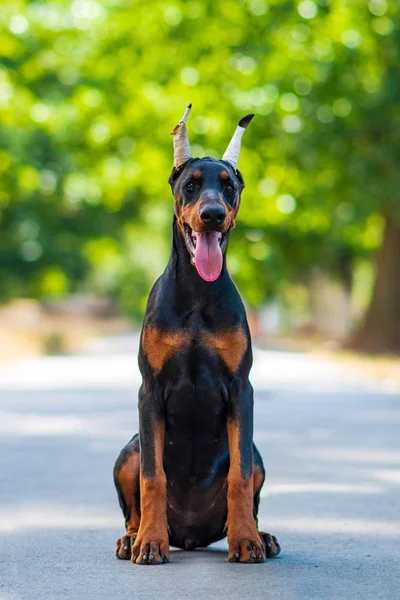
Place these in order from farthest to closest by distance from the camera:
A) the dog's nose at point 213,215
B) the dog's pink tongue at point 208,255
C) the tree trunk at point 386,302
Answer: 1. the tree trunk at point 386,302
2. the dog's pink tongue at point 208,255
3. the dog's nose at point 213,215

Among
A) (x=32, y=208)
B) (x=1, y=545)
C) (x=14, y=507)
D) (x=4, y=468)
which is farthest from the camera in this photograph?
(x=32, y=208)

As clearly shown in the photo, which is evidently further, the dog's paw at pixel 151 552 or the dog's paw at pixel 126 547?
the dog's paw at pixel 126 547

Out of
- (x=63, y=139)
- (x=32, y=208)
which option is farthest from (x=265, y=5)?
(x=32, y=208)

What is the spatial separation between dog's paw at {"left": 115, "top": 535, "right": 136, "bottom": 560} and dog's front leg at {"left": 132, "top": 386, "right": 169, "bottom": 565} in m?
0.16

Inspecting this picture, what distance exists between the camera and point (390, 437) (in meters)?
12.2

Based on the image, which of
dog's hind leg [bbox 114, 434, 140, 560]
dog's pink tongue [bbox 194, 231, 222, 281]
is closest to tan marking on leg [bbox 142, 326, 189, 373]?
dog's pink tongue [bbox 194, 231, 222, 281]

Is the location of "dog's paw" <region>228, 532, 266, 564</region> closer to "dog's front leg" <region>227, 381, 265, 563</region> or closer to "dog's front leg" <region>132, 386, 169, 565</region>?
"dog's front leg" <region>227, 381, 265, 563</region>

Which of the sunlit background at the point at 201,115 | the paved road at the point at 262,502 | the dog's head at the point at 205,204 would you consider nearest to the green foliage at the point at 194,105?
the sunlit background at the point at 201,115

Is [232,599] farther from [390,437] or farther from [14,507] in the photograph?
[390,437]

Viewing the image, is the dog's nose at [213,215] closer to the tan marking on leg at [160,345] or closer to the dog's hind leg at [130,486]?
the tan marking on leg at [160,345]

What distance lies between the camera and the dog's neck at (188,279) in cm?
575

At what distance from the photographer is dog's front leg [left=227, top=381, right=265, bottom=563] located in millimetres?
5551

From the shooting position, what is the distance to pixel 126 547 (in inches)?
228

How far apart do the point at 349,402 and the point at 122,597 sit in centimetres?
1197
